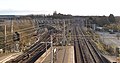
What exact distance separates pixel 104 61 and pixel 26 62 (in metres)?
5.67

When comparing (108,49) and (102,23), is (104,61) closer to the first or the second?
(108,49)

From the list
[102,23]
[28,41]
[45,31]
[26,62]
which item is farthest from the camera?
[102,23]

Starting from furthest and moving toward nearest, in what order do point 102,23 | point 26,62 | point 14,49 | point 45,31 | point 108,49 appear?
point 102,23, point 45,31, point 108,49, point 14,49, point 26,62

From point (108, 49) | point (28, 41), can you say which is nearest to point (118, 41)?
point (108, 49)

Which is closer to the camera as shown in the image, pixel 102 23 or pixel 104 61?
pixel 104 61

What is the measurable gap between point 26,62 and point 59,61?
312 centimetres

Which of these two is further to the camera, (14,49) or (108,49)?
(108,49)

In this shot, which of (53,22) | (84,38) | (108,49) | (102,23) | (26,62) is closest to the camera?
(26,62)

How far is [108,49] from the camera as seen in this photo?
27203mm

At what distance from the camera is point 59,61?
57.7 feet

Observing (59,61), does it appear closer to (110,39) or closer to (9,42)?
(9,42)

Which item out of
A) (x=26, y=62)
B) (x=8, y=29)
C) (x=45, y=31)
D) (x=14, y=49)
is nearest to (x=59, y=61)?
(x=26, y=62)

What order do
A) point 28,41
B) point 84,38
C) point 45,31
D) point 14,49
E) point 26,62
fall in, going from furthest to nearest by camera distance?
point 45,31
point 84,38
point 28,41
point 14,49
point 26,62

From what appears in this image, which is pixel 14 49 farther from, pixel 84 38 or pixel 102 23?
pixel 102 23
